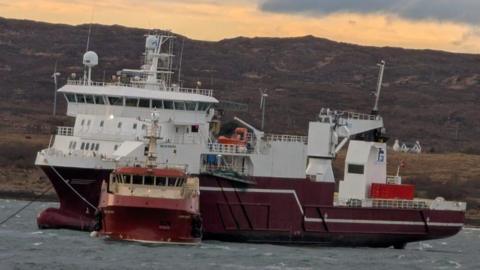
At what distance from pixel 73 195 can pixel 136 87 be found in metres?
5.41

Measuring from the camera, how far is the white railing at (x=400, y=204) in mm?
66875

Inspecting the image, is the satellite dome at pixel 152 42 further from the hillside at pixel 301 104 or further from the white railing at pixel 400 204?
the hillside at pixel 301 104

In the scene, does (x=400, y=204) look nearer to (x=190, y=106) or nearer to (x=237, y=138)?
(x=237, y=138)

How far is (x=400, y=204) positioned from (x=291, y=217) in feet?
20.1

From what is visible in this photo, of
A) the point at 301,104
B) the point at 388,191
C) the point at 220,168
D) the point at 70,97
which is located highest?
the point at 70,97

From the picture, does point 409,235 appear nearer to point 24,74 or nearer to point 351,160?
point 351,160

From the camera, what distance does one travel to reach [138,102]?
207 ft

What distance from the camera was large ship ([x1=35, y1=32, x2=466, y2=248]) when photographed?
202 feet

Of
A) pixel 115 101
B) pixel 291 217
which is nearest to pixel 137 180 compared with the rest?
pixel 115 101

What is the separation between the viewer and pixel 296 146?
6419 centimetres

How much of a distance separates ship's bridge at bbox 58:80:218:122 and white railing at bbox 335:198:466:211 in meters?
7.53

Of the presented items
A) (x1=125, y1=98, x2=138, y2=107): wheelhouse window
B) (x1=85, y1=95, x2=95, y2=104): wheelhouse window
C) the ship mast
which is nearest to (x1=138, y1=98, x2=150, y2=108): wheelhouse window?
(x1=125, y1=98, x2=138, y2=107): wheelhouse window

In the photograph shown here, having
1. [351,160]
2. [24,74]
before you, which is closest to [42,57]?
[24,74]

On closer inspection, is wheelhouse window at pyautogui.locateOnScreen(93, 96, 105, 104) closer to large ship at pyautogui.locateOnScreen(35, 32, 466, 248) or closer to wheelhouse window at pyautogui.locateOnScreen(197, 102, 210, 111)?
large ship at pyautogui.locateOnScreen(35, 32, 466, 248)
